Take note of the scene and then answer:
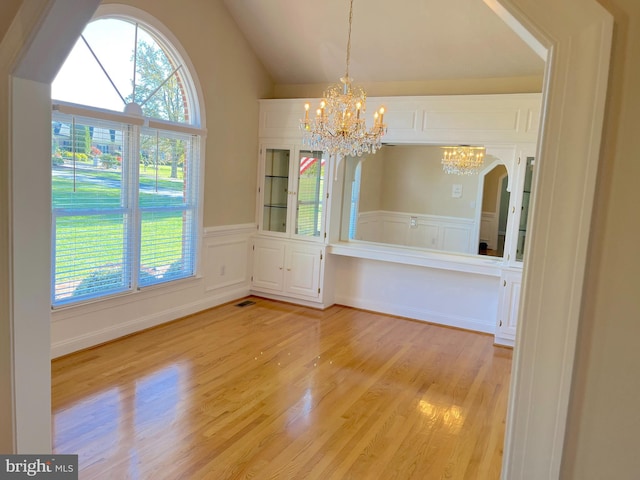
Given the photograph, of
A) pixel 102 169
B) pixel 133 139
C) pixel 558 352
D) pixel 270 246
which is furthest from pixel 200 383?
pixel 558 352

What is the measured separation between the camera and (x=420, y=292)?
5.31 meters

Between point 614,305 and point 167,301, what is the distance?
4.37m

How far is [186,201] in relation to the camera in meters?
4.82

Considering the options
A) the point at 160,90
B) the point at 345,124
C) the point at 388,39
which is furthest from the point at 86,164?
the point at 388,39

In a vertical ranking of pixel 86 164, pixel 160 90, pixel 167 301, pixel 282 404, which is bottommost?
pixel 282 404

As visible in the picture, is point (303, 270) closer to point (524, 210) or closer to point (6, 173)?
point (524, 210)

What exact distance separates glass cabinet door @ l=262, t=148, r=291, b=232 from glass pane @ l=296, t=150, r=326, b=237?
0.20 metres

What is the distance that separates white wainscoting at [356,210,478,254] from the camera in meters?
5.14

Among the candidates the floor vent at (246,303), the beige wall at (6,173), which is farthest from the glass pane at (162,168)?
the beige wall at (6,173)

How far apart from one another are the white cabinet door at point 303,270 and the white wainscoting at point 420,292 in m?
0.34

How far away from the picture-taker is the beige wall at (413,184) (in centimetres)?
514

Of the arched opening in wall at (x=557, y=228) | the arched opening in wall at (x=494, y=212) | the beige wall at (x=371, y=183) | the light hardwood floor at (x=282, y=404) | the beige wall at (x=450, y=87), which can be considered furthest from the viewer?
the beige wall at (x=371, y=183)

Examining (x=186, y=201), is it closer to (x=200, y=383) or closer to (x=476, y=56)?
(x=200, y=383)

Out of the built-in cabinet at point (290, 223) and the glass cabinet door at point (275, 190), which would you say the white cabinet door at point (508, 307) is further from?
the glass cabinet door at point (275, 190)
